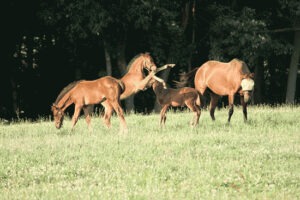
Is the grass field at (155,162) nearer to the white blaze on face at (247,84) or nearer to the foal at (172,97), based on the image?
the foal at (172,97)

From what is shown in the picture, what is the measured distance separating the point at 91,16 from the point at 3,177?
18.3 meters

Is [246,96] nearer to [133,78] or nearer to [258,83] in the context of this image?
[133,78]

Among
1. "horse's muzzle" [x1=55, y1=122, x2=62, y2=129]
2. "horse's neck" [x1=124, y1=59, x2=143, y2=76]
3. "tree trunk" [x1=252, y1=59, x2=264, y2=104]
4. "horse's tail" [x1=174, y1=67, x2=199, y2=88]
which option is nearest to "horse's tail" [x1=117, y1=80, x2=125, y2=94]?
"horse's neck" [x1=124, y1=59, x2=143, y2=76]

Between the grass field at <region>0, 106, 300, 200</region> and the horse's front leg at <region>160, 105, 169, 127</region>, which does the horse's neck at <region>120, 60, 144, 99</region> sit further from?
the horse's front leg at <region>160, 105, 169, 127</region>

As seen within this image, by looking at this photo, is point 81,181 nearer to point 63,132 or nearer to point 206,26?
point 63,132

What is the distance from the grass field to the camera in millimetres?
8914

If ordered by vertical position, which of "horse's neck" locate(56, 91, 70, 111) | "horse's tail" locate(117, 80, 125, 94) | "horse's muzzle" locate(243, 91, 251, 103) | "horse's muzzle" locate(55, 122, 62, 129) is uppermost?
"horse's tail" locate(117, 80, 125, 94)

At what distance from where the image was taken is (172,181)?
31.2 feet

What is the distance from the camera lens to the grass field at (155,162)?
8914 millimetres

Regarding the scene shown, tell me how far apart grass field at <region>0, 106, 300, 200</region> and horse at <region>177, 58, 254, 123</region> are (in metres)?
0.92

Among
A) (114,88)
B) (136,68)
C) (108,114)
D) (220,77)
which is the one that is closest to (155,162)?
(114,88)

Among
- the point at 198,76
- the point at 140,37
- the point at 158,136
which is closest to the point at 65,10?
the point at 140,37

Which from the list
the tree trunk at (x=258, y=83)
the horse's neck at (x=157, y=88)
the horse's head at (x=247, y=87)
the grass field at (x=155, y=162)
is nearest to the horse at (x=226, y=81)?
the horse's head at (x=247, y=87)

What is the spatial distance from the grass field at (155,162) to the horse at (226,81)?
36.3 inches
